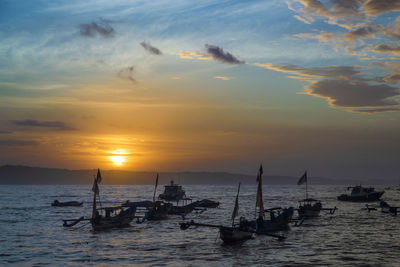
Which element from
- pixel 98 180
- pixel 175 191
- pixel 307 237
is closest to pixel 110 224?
pixel 98 180

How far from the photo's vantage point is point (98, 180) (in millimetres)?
51625

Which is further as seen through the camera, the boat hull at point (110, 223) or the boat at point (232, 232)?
the boat hull at point (110, 223)

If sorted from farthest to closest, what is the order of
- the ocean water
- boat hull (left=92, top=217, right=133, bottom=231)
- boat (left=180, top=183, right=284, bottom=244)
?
boat hull (left=92, top=217, right=133, bottom=231), boat (left=180, top=183, right=284, bottom=244), the ocean water

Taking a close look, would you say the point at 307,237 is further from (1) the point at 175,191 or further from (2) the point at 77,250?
(1) the point at 175,191

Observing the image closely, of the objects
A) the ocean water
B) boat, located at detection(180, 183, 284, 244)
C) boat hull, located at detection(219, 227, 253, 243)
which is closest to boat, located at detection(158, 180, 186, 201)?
the ocean water

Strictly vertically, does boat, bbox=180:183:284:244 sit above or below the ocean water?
above

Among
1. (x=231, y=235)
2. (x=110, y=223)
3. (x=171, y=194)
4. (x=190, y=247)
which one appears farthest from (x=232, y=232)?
(x=171, y=194)

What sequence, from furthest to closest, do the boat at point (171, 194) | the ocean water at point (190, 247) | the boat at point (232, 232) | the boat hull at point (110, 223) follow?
the boat at point (171, 194), the boat hull at point (110, 223), the boat at point (232, 232), the ocean water at point (190, 247)

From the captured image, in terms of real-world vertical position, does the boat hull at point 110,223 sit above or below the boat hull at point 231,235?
below

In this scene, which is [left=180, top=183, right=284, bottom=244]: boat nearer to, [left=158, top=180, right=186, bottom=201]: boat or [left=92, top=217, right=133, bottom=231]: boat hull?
[left=92, top=217, right=133, bottom=231]: boat hull

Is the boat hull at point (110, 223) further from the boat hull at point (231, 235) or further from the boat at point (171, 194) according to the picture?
the boat at point (171, 194)

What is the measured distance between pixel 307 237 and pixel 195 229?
17464mm

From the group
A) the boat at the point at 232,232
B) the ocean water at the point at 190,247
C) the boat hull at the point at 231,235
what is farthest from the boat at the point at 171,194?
the boat hull at the point at 231,235

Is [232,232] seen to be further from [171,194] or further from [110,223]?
[171,194]
